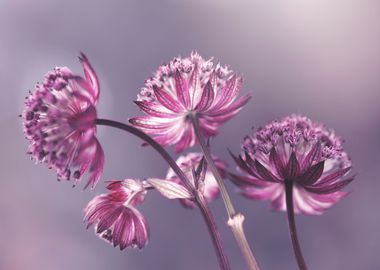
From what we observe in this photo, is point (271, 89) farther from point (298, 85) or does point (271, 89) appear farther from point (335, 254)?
point (335, 254)

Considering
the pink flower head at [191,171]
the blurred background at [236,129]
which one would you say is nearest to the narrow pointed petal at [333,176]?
the pink flower head at [191,171]

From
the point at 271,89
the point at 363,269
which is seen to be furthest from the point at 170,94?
the point at 271,89

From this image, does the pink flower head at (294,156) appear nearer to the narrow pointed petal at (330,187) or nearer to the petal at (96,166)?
the narrow pointed petal at (330,187)

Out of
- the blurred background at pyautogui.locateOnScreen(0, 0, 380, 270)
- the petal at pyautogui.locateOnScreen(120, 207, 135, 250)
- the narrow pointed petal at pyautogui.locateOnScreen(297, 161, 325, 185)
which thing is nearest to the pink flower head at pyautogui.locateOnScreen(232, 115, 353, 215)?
the narrow pointed petal at pyautogui.locateOnScreen(297, 161, 325, 185)

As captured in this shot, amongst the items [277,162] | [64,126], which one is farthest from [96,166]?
[277,162]

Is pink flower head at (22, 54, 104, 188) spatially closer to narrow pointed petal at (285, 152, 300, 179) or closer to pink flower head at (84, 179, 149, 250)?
pink flower head at (84, 179, 149, 250)

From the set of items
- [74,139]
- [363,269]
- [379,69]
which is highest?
[379,69]
